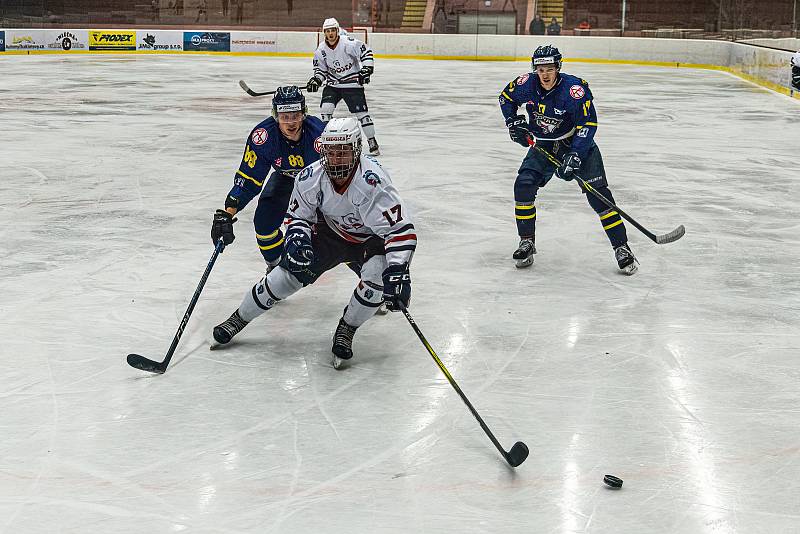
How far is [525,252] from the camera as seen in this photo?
573 cm

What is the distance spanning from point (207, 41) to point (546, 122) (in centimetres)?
2011

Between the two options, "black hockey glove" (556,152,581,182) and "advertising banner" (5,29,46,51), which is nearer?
"black hockey glove" (556,152,581,182)

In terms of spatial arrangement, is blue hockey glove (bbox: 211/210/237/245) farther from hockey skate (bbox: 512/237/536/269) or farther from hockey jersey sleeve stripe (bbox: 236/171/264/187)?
hockey skate (bbox: 512/237/536/269)

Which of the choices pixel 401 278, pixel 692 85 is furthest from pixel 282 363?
pixel 692 85

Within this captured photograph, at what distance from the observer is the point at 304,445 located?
328 centimetres

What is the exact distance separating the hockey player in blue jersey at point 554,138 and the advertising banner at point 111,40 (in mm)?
20469

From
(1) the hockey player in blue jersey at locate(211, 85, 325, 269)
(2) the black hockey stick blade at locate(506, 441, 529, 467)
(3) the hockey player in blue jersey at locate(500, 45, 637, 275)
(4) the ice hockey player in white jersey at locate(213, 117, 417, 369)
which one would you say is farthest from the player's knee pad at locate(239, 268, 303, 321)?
(3) the hockey player in blue jersey at locate(500, 45, 637, 275)

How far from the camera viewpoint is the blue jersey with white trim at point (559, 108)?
552 cm

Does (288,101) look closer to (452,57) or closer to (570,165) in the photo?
(570,165)

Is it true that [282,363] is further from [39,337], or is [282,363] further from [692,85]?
[692,85]

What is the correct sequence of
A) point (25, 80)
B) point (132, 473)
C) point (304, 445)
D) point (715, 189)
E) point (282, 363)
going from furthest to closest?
Answer: point (25, 80)
point (715, 189)
point (282, 363)
point (304, 445)
point (132, 473)

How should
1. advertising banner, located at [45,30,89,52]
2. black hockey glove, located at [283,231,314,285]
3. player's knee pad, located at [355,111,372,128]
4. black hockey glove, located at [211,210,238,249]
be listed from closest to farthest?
black hockey glove, located at [283,231,314,285] < black hockey glove, located at [211,210,238,249] < player's knee pad, located at [355,111,372,128] < advertising banner, located at [45,30,89,52]

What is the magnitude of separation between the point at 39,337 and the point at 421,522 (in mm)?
2346

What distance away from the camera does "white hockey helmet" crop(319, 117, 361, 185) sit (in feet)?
12.1
